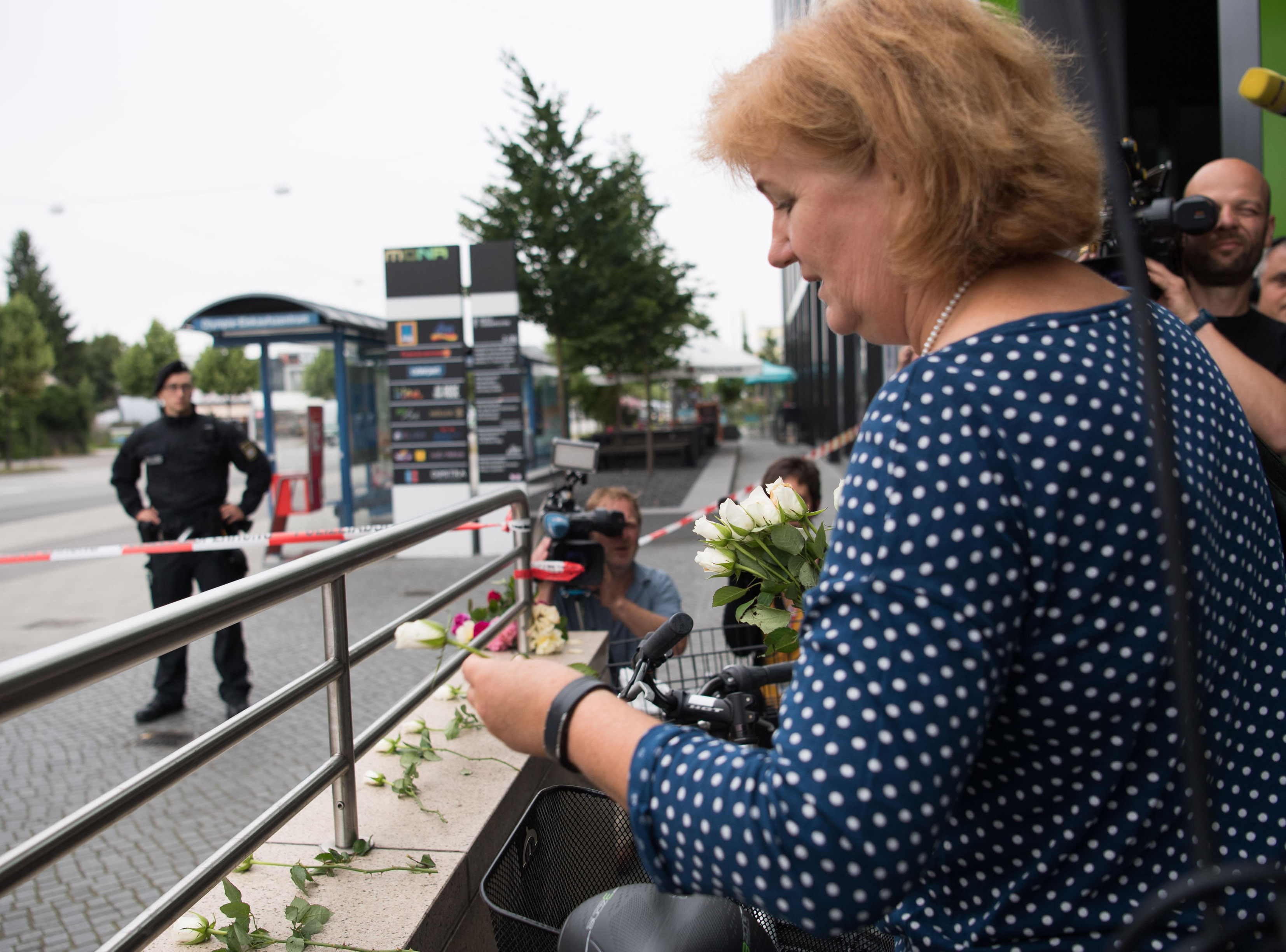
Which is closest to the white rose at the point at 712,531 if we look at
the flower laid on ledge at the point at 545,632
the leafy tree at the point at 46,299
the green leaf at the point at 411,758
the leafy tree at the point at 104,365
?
the green leaf at the point at 411,758

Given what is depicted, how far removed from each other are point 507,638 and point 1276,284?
118 inches

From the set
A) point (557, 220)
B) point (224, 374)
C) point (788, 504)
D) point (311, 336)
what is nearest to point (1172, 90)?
point (557, 220)

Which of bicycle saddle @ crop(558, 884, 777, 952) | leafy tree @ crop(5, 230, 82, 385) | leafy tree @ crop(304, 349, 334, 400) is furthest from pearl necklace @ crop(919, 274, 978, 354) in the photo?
leafy tree @ crop(5, 230, 82, 385)

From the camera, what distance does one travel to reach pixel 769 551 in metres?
1.36

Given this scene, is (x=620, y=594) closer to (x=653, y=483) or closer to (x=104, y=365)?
(x=653, y=483)

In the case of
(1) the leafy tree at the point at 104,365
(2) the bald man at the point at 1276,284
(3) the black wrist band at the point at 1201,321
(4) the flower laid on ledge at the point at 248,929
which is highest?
(1) the leafy tree at the point at 104,365

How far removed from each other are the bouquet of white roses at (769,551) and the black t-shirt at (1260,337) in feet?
6.79

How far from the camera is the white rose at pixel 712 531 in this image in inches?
54.1

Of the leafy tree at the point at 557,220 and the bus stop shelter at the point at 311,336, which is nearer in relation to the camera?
the bus stop shelter at the point at 311,336

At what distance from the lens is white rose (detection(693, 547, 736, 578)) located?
138 cm

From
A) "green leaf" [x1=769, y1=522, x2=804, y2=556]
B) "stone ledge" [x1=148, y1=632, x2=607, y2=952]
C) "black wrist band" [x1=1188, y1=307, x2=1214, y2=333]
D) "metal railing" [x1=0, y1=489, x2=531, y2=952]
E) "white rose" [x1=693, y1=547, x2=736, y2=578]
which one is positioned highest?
"black wrist band" [x1=1188, y1=307, x2=1214, y2=333]

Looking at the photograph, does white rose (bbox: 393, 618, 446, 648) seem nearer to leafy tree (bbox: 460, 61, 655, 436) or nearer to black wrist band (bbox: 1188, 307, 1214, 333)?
black wrist band (bbox: 1188, 307, 1214, 333)

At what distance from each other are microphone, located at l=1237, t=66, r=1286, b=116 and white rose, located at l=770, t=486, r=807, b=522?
1.18m

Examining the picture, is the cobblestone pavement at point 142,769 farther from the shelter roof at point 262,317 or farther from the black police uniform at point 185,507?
the shelter roof at point 262,317
